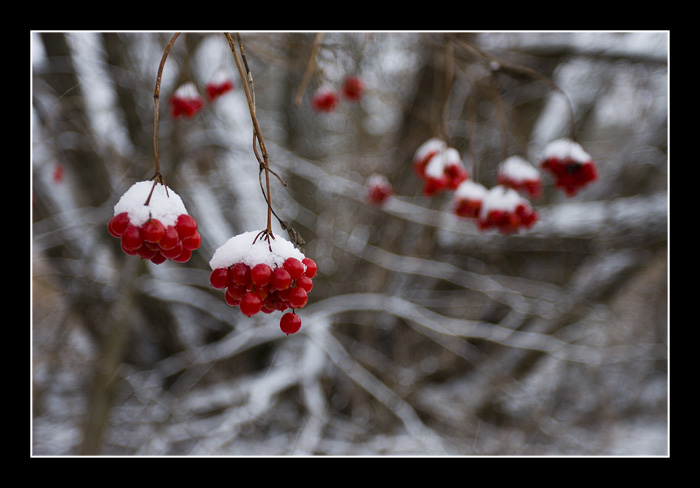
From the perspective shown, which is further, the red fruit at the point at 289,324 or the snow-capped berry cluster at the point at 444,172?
the snow-capped berry cluster at the point at 444,172

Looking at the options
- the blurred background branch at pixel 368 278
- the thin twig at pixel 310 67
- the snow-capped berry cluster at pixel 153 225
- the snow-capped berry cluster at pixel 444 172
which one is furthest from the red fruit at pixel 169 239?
the blurred background branch at pixel 368 278

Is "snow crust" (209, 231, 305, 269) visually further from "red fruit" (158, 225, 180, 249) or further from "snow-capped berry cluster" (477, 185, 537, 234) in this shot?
"snow-capped berry cluster" (477, 185, 537, 234)

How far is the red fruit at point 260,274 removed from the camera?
0.63 metres

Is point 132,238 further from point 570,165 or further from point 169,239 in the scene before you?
point 570,165

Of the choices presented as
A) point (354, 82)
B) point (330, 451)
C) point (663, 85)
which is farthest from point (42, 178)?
point (663, 85)

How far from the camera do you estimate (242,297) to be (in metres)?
0.65

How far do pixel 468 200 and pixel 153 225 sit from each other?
1122 mm

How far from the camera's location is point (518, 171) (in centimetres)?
156

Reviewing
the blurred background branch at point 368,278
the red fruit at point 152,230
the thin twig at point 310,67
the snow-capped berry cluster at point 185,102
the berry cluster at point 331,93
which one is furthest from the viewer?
the blurred background branch at point 368,278

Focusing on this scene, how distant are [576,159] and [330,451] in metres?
2.48

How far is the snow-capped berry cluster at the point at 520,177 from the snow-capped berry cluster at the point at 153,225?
1196 mm

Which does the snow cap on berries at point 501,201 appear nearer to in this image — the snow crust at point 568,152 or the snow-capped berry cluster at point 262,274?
the snow crust at point 568,152

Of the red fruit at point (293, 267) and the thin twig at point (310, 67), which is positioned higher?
the thin twig at point (310, 67)
